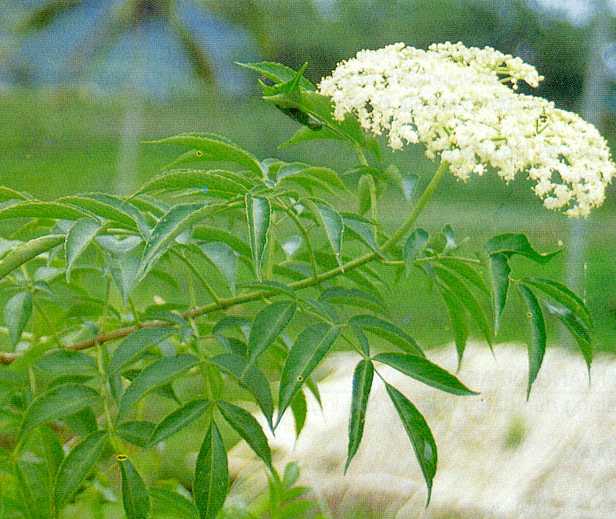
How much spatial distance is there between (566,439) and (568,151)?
0.47 m

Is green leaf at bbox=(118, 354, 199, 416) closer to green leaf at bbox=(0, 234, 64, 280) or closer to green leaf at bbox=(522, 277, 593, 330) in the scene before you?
green leaf at bbox=(0, 234, 64, 280)

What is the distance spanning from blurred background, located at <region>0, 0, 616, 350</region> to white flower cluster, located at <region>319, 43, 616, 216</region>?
6.26ft

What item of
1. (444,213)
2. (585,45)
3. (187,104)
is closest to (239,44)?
(187,104)

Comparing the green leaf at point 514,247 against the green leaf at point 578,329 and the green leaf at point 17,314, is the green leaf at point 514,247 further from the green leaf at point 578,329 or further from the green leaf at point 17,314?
the green leaf at point 17,314

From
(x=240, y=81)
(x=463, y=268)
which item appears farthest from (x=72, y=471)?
(x=240, y=81)

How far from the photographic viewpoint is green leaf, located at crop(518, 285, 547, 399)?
47 centimetres

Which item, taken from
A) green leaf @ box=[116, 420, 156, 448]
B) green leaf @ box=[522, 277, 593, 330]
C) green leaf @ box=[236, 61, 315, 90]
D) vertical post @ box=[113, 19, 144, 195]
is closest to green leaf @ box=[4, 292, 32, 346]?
green leaf @ box=[116, 420, 156, 448]

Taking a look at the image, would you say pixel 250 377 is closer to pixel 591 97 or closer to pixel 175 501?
pixel 175 501

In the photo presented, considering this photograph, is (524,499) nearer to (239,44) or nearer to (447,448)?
(447,448)

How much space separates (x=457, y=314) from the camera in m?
0.55

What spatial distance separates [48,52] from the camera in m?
5.16

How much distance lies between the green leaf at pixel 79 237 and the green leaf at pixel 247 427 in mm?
118

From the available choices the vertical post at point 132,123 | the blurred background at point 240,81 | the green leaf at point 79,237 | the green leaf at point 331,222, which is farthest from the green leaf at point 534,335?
the vertical post at point 132,123

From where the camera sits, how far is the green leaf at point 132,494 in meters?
0.50
